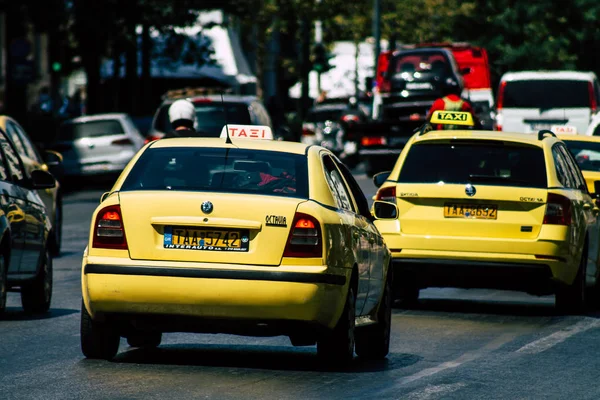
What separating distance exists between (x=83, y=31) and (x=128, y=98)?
9.38 m

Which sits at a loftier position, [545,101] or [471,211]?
[471,211]

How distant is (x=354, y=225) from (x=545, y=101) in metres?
22.4

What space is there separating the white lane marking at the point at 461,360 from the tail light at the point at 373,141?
2236 centimetres

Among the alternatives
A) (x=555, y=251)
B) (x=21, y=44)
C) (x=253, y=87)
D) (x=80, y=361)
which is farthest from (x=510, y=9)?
(x=80, y=361)

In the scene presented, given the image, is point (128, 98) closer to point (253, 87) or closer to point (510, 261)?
point (253, 87)

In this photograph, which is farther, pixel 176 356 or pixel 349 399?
pixel 176 356

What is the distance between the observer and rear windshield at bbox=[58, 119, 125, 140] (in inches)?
1368

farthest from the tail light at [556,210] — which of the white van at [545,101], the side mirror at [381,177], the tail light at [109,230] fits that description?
the white van at [545,101]

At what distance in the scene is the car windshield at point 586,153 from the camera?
62.7 feet

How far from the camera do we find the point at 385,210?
11.6 metres

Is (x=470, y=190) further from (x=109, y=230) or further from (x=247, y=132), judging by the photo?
(x=109, y=230)

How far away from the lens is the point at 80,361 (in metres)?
10.3

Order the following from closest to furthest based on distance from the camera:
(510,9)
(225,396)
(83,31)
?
(225,396)
(83,31)
(510,9)

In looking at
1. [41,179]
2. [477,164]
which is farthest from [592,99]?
[41,179]
